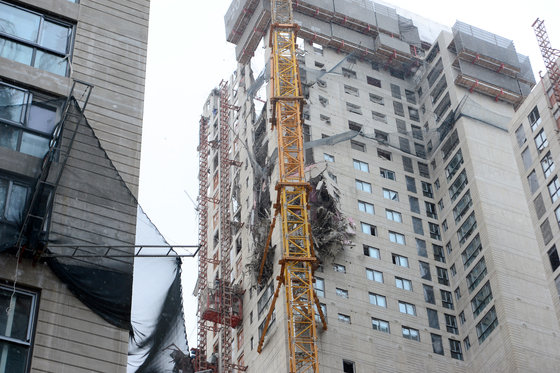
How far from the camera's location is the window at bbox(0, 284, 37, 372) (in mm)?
23562

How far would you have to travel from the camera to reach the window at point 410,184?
107 metres

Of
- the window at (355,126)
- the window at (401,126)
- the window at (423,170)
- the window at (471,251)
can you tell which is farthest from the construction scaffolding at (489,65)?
the window at (471,251)

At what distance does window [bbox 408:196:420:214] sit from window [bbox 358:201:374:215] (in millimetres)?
6030

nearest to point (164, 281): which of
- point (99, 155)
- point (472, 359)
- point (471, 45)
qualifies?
point (99, 155)

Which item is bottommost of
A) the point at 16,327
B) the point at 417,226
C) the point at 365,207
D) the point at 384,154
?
the point at 16,327

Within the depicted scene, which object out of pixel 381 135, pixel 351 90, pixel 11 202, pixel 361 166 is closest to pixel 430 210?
pixel 361 166

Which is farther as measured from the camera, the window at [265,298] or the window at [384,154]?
the window at [384,154]

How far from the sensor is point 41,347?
79.2 feet

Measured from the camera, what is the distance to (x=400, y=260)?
325 ft

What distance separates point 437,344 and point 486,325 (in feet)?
16.1

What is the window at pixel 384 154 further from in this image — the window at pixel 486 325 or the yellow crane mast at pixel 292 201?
the window at pixel 486 325

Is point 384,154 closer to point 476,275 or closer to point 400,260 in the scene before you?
point 400,260

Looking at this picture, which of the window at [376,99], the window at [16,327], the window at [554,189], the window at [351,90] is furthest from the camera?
the window at [376,99]

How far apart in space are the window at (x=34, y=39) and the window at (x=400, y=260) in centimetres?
7074
